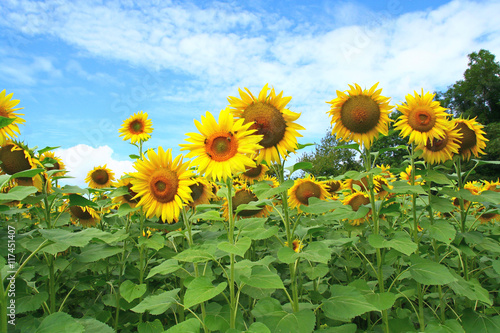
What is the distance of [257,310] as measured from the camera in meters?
2.37

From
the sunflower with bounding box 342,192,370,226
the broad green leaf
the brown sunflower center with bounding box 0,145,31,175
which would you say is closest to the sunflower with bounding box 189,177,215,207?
the broad green leaf

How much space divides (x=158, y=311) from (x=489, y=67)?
60.9m

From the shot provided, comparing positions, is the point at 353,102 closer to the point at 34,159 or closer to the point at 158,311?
the point at 158,311

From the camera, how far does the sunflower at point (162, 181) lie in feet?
8.82

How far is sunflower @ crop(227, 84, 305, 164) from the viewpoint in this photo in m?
2.45

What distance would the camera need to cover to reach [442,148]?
137 inches

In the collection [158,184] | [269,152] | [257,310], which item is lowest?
[257,310]

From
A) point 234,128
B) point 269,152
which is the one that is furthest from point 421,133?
point 234,128

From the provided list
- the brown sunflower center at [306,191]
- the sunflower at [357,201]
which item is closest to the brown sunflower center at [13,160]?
the brown sunflower center at [306,191]

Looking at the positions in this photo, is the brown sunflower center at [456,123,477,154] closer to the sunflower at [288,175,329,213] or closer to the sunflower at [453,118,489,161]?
the sunflower at [453,118,489,161]

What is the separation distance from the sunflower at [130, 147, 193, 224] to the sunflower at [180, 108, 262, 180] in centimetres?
42

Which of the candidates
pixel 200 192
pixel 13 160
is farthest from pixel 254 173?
pixel 13 160

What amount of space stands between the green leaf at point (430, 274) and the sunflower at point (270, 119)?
153cm

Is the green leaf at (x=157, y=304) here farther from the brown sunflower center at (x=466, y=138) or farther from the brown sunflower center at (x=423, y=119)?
the brown sunflower center at (x=466, y=138)
